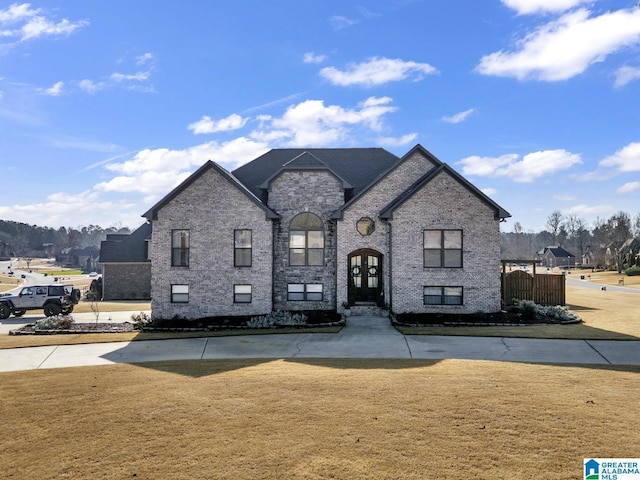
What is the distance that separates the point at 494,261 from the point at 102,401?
18680 millimetres

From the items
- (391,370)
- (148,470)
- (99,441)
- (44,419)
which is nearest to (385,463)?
(148,470)

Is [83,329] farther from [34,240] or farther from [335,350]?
[34,240]

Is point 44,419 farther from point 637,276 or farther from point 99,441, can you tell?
point 637,276

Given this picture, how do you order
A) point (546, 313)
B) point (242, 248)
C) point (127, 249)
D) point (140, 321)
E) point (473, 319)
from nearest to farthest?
1. point (473, 319)
2. point (546, 313)
3. point (140, 321)
4. point (242, 248)
5. point (127, 249)

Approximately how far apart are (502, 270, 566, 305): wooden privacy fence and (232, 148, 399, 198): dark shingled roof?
10.5 m

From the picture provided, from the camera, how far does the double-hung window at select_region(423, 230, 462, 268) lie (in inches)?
890

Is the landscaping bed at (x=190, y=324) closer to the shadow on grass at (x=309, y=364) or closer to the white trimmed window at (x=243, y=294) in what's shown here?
the white trimmed window at (x=243, y=294)

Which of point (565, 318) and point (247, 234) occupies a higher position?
point (247, 234)

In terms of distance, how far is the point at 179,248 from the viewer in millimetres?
23781

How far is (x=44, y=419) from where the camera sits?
8.61m

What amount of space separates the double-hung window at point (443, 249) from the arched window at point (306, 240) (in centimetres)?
559

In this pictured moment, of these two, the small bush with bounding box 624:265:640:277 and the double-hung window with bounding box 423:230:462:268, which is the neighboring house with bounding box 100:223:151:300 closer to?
the double-hung window with bounding box 423:230:462:268

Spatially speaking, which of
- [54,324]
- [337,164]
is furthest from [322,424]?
[337,164]

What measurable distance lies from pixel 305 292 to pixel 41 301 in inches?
664
